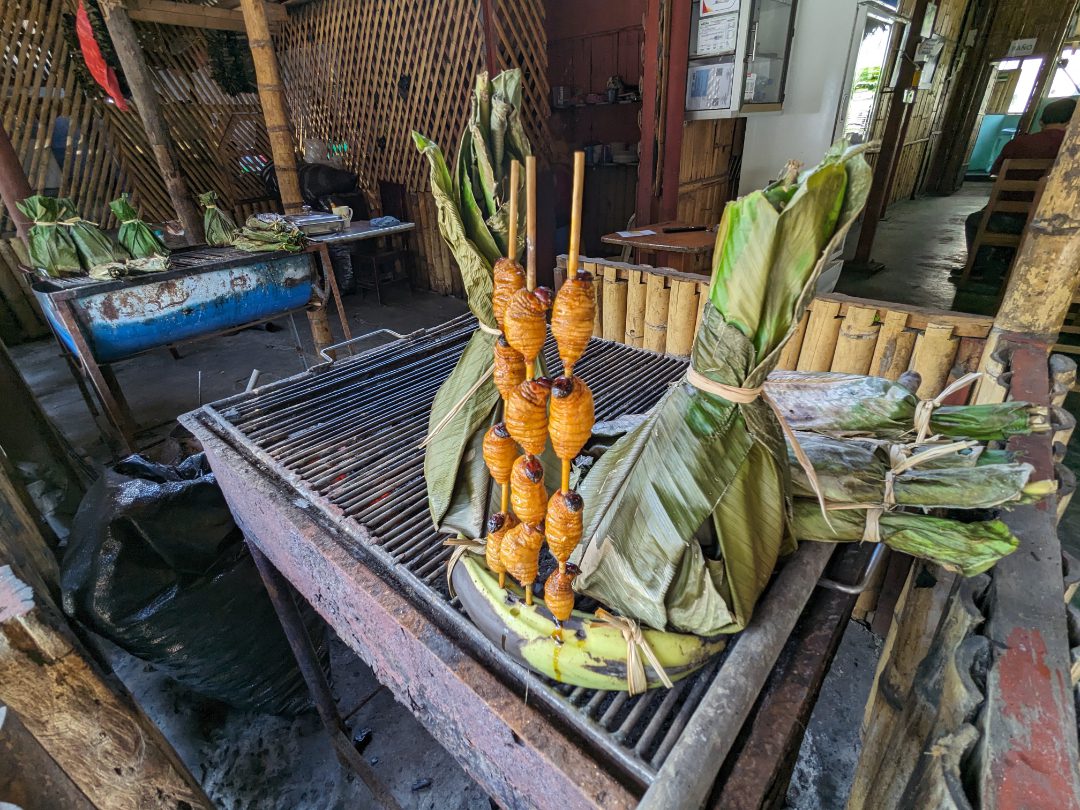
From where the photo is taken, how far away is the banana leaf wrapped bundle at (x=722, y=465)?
1079 mm

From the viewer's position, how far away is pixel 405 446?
219cm

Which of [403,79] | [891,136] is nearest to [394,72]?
[403,79]

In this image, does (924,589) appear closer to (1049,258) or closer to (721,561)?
(721,561)

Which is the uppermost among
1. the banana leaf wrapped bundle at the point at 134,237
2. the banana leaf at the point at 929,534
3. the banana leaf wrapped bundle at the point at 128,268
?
the banana leaf wrapped bundle at the point at 134,237

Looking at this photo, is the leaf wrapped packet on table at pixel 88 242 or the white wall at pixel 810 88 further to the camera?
the white wall at pixel 810 88

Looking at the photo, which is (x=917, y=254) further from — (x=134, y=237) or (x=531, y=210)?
(x=134, y=237)

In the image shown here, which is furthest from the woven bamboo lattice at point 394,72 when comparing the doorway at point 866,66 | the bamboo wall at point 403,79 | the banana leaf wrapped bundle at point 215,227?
the doorway at point 866,66

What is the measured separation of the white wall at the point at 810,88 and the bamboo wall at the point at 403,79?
124 inches

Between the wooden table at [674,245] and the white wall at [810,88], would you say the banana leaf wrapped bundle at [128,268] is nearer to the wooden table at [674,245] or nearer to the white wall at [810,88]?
the wooden table at [674,245]

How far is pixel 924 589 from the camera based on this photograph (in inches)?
71.1

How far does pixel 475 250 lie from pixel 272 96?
4.31 meters

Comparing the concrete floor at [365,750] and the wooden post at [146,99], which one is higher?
Answer: the wooden post at [146,99]

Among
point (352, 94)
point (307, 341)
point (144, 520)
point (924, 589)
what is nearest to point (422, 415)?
point (144, 520)

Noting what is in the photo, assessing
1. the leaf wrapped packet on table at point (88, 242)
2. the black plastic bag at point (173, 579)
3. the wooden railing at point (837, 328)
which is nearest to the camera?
the black plastic bag at point (173, 579)
